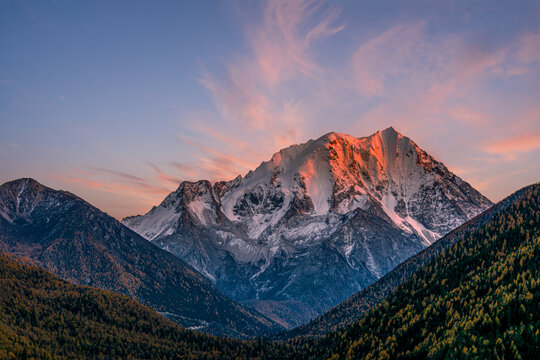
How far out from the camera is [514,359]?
193125 mm

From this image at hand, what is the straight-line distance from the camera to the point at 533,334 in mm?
199375

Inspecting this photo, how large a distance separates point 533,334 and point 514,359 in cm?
1482
